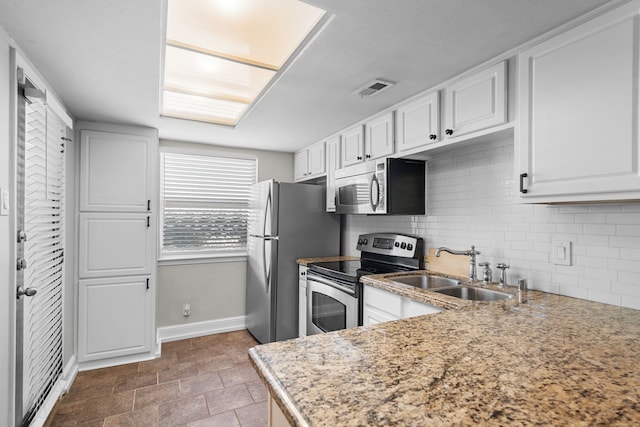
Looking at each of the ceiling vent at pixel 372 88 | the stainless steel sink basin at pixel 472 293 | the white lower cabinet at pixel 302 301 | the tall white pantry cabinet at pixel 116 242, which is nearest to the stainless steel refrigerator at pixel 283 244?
the white lower cabinet at pixel 302 301

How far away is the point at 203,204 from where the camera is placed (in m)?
3.93

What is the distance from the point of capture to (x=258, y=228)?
357cm

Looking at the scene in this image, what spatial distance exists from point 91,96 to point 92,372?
223cm

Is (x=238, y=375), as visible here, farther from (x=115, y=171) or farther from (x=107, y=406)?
(x=115, y=171)

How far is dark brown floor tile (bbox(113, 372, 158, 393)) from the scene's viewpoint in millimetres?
2611

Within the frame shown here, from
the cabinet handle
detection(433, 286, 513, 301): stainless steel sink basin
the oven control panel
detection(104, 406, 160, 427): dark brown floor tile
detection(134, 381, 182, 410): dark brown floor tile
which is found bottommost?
detection(134, 381, 182, 410): dark brown floor tile

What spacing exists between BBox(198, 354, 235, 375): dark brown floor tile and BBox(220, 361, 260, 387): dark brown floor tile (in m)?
0.07

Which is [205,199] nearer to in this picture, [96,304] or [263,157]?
[263,157]

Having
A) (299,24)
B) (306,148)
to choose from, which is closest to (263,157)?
(306,148)

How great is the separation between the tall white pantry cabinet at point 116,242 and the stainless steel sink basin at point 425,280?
2272 mm

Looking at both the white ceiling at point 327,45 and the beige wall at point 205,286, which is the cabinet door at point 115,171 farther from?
the beige wall at point 205,286

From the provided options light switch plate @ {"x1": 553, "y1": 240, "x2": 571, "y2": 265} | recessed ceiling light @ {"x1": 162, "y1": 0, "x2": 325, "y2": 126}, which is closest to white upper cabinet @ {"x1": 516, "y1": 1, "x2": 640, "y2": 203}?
light switch plate @ {"x1": 553, "y1": 240, "x2": 571, "y2": 265}

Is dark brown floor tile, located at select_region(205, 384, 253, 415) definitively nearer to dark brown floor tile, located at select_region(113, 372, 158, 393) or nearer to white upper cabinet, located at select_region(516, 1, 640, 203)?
dark brown floor tile, located at select_region(113, 372, 158, 393)

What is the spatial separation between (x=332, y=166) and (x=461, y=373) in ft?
8.84
